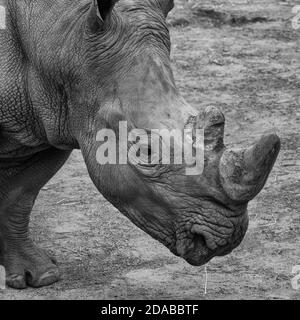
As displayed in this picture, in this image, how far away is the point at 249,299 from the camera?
6.38 m

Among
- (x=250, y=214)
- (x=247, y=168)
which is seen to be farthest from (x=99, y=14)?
(x=250, y=214)

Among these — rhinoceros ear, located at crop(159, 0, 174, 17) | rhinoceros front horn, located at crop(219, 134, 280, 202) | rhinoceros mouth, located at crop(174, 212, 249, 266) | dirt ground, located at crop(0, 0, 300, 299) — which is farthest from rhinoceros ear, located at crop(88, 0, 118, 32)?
dirt ground, located at crop(0, 0, 300, 299)

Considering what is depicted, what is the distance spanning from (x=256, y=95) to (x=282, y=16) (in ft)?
7.87

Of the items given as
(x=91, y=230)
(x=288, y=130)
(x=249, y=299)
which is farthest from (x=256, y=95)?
(x=249, y=299)

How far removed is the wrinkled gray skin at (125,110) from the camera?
5156mm

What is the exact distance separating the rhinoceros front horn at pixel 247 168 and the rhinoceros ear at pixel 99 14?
82cm

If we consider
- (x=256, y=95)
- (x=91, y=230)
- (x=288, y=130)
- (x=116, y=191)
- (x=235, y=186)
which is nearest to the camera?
(x=235, y=186)

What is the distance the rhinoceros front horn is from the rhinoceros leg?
62.1 inches

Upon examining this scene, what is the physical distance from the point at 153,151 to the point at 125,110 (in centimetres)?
23

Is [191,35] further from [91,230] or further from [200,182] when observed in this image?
[200,182]

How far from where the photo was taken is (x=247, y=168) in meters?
5.07

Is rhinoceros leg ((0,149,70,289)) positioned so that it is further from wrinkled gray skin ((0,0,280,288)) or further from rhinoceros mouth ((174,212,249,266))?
rhinoceros mouth ((174,212,249,266))

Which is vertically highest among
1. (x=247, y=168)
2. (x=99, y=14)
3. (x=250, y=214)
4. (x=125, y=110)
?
(x=99, y=14)

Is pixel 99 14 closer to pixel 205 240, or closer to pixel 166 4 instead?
pixel 166 4
